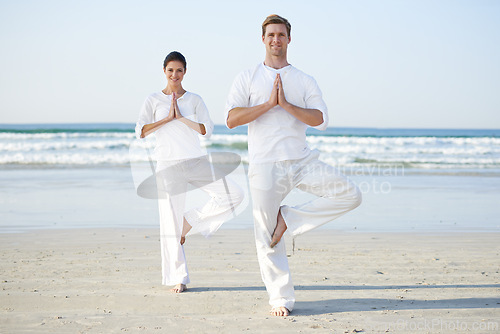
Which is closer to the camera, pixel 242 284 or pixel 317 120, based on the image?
pixel 317 120

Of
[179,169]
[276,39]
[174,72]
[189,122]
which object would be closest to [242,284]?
[179,169]

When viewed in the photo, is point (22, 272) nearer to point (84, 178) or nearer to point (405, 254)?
point (405, 254)

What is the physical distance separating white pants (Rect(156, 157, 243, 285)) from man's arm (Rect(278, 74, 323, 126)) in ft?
4.35

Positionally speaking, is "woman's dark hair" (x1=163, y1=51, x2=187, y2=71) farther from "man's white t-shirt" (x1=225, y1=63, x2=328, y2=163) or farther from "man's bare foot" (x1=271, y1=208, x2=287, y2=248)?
"man's bare foot" (x1=271, y1=208, x2=287, y2=248)

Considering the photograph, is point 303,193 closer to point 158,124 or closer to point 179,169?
point 179,169

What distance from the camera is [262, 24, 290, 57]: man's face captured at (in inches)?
161

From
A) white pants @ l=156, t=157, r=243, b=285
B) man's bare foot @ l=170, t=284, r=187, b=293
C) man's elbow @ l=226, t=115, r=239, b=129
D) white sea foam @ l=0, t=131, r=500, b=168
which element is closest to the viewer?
man's elbow @ l=226, t=115, r=239, b=129

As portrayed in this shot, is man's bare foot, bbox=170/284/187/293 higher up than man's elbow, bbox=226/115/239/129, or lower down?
lower down

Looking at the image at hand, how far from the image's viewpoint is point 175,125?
5121mm

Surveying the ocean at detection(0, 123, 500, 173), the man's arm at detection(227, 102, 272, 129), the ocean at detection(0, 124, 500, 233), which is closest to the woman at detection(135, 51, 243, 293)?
the ocean at detection(0, 124, 500, 233)

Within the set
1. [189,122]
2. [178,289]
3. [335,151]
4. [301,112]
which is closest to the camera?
[301,112]

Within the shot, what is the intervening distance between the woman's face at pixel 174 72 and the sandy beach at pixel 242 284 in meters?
1.92

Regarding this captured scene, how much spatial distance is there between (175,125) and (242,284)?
1.63 metres

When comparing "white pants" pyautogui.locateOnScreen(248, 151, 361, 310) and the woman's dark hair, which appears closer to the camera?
"white pants" pyautogui.locateOnScreen(248, 151, 361, 310)
